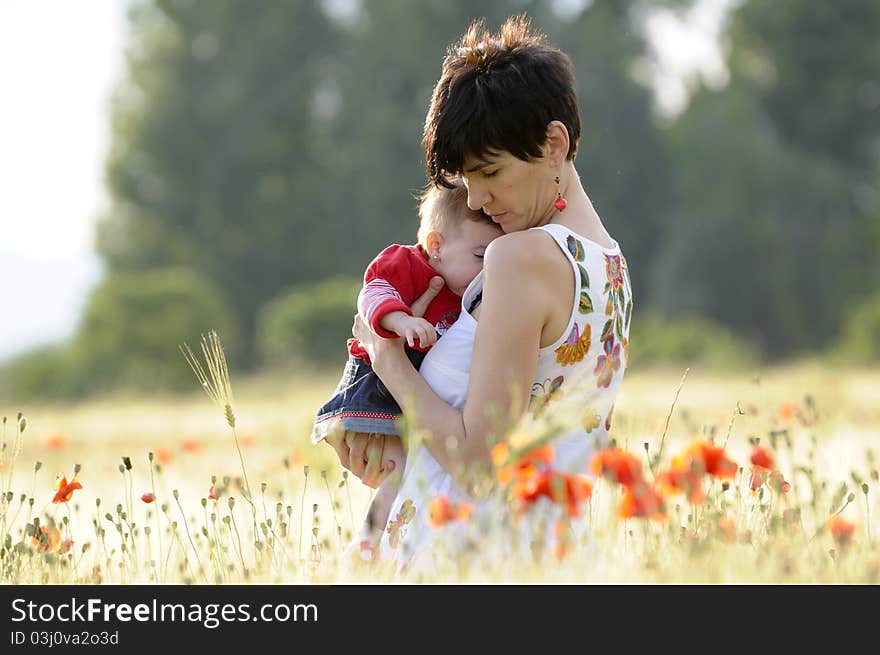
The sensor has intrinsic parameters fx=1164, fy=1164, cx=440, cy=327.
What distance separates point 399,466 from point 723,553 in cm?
100

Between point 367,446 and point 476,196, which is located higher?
point 476,196

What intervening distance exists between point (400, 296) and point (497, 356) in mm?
559

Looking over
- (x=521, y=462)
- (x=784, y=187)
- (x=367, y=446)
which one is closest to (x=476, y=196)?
(x=367, y=446)

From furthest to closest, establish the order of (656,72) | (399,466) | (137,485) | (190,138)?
(656,72) → (190,138) → (137,485) → (399,466)

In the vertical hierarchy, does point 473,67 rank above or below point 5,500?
above

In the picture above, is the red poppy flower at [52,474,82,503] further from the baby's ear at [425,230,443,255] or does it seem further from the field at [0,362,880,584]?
the baby's ear at [425,230,443,255]

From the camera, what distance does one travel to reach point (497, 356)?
8.96ft

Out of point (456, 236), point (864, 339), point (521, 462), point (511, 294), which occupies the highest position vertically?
point (864, 339)

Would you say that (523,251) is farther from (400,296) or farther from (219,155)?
(219,155)

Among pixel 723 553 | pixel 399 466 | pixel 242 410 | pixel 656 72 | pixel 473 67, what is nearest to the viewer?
pixel 723 553

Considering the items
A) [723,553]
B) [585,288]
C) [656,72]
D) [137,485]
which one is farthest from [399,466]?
[656,72]

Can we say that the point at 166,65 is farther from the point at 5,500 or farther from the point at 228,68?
the point at 5,500

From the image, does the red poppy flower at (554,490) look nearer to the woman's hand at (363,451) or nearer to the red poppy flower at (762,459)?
the red poppy flower at (762,459)

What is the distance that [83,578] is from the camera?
3.42 m
